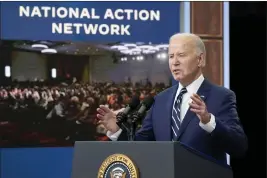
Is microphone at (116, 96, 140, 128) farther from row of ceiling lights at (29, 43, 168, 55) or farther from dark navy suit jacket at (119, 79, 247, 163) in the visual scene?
row of ceiling lights at (29, 43, 168, 55)

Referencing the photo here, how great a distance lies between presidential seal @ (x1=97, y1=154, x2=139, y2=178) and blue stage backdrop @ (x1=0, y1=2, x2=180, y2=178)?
3091 millimetres

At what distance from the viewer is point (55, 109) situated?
472 cm

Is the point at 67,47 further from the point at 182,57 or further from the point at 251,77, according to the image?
the point at 182,57

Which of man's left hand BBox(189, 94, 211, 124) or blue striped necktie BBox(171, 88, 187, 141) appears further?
blue striped necktie BBox(171, 88, 187, 141)

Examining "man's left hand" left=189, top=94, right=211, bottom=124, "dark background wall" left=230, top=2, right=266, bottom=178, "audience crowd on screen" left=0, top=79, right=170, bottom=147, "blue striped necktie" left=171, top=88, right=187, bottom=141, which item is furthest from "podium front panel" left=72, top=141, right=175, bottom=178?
"dark background wall" left=230, top=2, right=266, bottom=178

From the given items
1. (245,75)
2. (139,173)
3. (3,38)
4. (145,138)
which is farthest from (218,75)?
(139,173)

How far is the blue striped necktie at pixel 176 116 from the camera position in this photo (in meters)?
2.14

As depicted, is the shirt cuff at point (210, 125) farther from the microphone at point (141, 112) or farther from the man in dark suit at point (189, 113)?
the microphone at point (141, 112)

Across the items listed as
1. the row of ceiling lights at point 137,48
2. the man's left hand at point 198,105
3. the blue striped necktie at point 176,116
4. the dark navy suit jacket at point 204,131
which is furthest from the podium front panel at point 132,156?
the row of ceiling lights at point 137,48

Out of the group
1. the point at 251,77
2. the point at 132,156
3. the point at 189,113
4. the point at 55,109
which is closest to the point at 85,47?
the point at 55,109

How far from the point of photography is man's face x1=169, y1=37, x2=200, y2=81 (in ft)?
7.05

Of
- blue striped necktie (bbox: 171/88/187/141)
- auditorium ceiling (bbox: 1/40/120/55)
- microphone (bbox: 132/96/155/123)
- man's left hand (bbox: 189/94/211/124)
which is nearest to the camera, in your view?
man's left hand (bbox: 189/94/211/124)

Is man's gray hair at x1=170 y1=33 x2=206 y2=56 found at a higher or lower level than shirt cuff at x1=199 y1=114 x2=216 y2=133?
higher

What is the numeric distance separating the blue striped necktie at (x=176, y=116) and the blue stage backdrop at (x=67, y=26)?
2.66m
